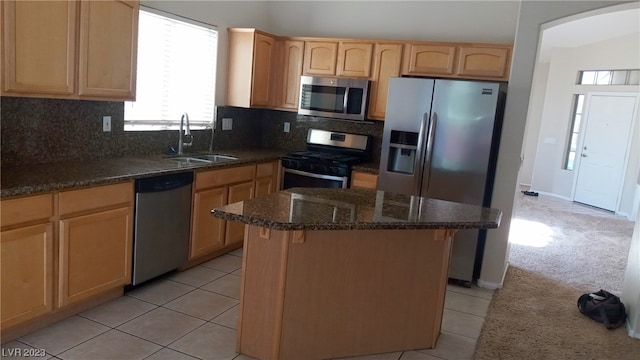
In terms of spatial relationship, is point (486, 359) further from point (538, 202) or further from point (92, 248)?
point (538, 202)

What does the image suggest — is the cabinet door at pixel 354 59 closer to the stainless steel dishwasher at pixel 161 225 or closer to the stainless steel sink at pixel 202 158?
the stainless steel sink at pixel 202 158

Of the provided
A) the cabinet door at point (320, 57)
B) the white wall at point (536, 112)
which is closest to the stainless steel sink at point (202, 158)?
the cabinet door at point (320, 57)

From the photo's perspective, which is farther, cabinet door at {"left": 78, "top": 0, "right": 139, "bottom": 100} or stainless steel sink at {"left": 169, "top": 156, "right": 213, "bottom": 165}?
stainless steel sink at {"left": 169, "top": 156, "right": 213, "bottom": 165}

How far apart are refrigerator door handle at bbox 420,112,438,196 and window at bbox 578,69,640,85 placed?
20.1ft

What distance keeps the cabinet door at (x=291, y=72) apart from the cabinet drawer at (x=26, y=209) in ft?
9.56

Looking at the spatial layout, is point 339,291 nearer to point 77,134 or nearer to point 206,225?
point 206,225

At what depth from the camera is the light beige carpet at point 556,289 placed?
304 cm

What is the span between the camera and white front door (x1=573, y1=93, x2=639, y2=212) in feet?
26.6

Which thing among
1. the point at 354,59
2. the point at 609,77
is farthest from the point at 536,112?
the point at 354,59

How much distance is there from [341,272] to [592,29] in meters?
7.22

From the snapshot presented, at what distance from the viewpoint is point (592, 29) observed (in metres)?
7.57

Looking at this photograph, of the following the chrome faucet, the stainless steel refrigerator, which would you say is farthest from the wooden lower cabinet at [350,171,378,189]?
the chrome faucet

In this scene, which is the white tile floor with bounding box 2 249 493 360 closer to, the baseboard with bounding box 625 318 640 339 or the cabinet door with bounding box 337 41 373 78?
the baseboard with bounding box 625 318 640 339

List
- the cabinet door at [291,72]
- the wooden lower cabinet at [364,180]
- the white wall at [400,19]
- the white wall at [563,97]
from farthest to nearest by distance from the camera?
the white wall at [563,97], the cabinet door at [291,72], the white wall at [400,19], the wooden lower cabinet at [364,180]
